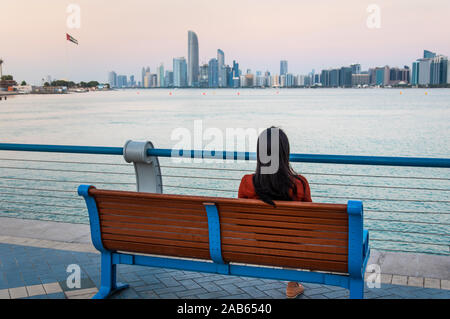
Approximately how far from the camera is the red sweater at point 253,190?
3447mm

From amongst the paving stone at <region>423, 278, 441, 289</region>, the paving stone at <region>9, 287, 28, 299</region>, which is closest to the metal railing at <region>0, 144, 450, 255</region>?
the paving stone at <region>423, 278, 441, 289</region>

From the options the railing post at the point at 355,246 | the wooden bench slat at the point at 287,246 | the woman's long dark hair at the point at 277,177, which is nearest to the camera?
the railing post at the point at 355,246

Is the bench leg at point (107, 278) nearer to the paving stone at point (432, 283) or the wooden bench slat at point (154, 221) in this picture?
the wooden bench slat at point (154, 221)

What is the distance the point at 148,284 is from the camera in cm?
442

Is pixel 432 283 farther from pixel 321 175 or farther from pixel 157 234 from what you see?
pixel 321 175

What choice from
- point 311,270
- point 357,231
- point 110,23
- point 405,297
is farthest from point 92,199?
point 110,23

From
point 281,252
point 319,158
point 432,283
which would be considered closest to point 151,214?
point 281,252

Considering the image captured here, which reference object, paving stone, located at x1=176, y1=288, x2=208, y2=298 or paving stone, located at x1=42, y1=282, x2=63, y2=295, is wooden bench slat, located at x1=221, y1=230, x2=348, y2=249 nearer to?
paving stone, located at x1=176, y1=288, x2=208, y2=298

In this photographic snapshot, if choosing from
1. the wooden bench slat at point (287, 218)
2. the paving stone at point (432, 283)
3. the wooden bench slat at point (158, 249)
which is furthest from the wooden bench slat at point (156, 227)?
the paving stone at point (432, 283)

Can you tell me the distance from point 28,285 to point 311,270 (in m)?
2.53

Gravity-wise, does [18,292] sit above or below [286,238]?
below

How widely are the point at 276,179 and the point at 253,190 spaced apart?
0.73 feet

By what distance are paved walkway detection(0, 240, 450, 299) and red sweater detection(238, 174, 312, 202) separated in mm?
1017

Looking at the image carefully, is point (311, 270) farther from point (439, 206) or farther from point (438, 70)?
point (438, 70)
